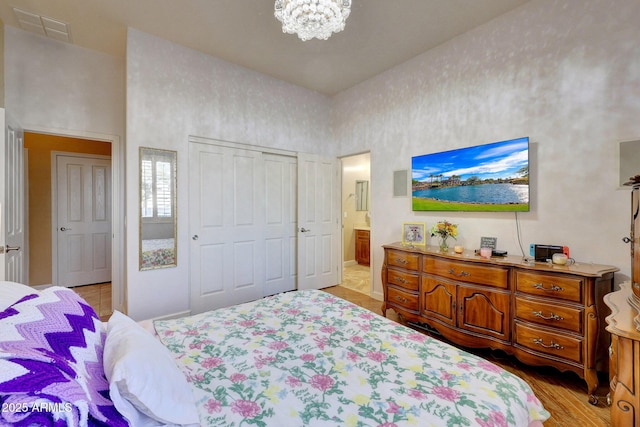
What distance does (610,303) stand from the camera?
1.53 meters

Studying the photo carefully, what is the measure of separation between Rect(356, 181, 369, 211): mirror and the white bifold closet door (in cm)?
209

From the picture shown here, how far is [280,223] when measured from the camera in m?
4.14

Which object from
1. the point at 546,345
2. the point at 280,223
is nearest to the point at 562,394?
the point at 546,345

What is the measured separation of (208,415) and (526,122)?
313 cm

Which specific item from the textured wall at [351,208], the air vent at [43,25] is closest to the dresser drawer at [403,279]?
the textured wall at [351,208]

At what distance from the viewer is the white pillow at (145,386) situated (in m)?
0.84

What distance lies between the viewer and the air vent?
2.70 m

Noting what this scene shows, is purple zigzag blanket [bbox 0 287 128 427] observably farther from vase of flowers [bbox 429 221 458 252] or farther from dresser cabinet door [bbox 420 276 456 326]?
vase of flowers [bbox 429 221 458 252]

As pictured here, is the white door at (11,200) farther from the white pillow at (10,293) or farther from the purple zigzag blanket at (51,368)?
the purple zigzag blanket at (51,368)

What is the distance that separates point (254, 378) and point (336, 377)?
1.09ft

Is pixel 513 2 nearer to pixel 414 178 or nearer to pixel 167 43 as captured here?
pixel 414 178

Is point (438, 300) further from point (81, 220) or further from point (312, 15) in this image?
point (81, 220)

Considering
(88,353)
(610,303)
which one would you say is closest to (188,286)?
(88,353)

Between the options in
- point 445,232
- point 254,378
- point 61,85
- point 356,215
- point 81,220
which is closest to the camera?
point 254,378
